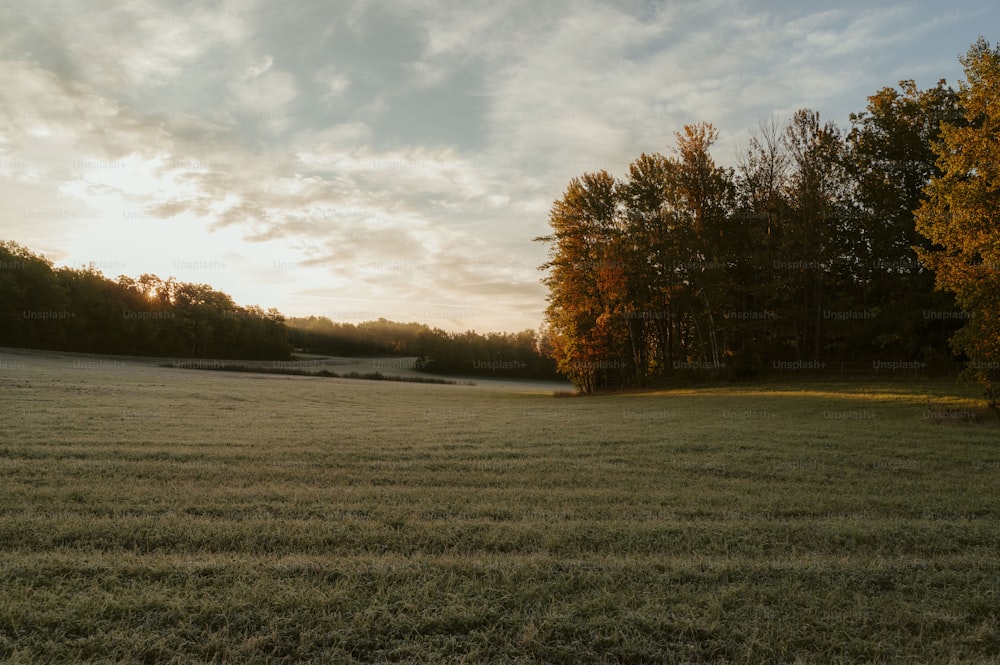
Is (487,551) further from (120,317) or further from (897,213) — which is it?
(120,317)

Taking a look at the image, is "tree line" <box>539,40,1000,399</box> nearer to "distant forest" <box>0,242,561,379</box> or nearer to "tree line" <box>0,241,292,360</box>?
"distant forest" <box>0,242,561,379</box>

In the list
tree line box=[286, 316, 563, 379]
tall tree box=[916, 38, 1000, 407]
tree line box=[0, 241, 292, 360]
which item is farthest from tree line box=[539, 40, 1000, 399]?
tree line box=[0, 241, 292, 360]

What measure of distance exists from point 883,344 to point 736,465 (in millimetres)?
27699

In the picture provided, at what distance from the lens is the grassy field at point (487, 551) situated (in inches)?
160

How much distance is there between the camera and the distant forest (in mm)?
59000

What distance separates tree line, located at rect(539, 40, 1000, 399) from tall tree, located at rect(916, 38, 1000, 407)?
45.3ft

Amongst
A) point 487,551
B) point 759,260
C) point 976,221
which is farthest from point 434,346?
point 487,551

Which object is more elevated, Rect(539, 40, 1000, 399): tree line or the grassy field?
Rect(539, 40, 1000, 399): tree line

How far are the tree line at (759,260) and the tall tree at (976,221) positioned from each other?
13802mm

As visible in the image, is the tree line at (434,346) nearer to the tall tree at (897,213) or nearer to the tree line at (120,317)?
the tree line at (120,317)

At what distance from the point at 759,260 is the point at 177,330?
223ft

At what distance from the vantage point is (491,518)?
7.25 m

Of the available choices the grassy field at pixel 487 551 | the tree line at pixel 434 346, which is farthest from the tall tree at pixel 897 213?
the tree line at pixel 434 346

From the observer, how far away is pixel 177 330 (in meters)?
71.6
